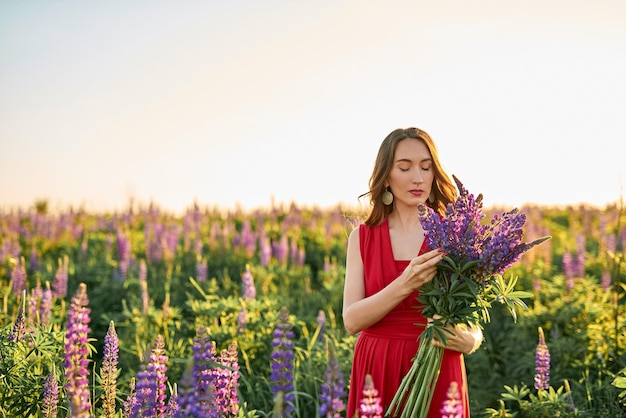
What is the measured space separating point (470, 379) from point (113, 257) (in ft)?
21.0

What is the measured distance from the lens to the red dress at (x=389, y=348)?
340cm

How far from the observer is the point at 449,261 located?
2.92m

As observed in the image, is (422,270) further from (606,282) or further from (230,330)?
(606,282)

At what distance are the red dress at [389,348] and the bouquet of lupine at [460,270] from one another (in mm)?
290

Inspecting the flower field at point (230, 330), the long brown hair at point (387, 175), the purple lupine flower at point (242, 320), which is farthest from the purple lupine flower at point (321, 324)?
the long brown hair at point (387, 175)

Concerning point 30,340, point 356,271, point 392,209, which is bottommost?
point 30,340

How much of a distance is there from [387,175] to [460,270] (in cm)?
95

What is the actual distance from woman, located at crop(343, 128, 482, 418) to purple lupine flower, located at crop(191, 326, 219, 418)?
3.04 feet

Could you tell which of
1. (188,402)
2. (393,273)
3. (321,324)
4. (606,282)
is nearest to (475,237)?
(393,273)

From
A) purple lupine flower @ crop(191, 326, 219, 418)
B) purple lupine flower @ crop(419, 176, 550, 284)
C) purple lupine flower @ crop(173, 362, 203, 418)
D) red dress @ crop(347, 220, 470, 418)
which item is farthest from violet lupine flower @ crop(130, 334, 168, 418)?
purple lupine flower @ crop(419, 176, 550, 284)

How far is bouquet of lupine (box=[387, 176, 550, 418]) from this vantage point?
2.91 metres

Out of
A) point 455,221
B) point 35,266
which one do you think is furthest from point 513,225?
point 35,266

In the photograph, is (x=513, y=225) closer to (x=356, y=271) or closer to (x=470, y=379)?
(x=356, y=271)

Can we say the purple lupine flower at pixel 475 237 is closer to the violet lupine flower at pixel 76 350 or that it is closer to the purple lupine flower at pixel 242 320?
the violet lupine flower at pixel 76 350
